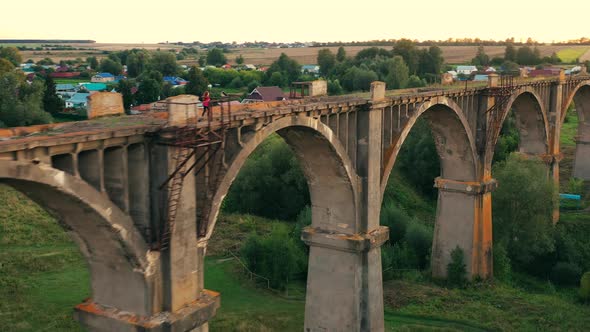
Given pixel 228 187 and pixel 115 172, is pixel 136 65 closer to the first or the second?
pixel 228 187

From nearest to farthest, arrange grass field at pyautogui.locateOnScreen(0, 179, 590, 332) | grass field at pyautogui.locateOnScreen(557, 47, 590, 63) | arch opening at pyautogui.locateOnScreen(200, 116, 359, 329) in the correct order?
arch opening at pyautogui.locateOnScreen(200, 116, 359, 329), grass field at pyautogui.locateOnScreen(0, 179, 590, 332), grass field at pyautogui.locateOnScreen(557, 47, 590, 63)

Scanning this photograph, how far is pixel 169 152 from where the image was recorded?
641 inches

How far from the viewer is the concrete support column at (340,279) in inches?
1043

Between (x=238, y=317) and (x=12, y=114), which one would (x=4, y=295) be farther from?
(x=12, y=114)

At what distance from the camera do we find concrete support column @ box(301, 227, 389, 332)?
2648 cm

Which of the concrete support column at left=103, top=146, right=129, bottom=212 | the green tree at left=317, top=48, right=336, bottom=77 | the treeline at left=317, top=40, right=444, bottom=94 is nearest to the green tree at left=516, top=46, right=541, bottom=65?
the treeline at left=317, top=40, right=444, bottom=94

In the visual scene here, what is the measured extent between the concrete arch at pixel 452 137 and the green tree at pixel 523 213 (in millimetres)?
6253

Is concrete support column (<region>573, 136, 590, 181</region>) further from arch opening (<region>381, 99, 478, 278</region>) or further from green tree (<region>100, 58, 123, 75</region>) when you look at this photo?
green tree (<region>100, 58, 123, 75</region>)

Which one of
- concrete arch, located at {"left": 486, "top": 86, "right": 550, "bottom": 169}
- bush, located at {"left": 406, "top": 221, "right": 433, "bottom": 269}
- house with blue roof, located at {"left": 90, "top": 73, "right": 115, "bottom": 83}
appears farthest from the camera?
house with blue roof, located at {"left": 90, "top": 73, "right": 115, "bottom": 83}

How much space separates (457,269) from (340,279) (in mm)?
12929

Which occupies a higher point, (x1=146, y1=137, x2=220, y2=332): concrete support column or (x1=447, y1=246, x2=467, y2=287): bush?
(x1=146, y1=137, x2=220, y2=332): concrete support column

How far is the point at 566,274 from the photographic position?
41.3 meters

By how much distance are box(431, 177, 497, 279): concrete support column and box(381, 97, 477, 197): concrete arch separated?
697mm

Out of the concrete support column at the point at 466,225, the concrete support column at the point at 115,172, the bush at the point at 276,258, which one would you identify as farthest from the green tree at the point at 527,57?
the concrete support column at the point at 115,172
